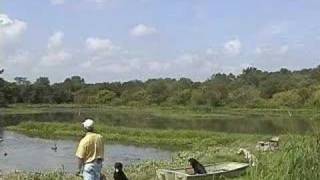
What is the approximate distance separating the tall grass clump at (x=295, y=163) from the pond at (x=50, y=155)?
53.6 feet

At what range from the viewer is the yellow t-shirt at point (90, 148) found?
9.02m

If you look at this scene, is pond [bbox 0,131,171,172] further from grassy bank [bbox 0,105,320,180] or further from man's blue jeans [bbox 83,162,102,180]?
man's blue jeans [bbox 83,162,102,180]

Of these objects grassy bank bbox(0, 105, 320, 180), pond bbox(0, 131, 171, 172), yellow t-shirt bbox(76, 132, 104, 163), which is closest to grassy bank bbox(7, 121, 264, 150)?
grassy bank bbox(0, 105, 320, 180)

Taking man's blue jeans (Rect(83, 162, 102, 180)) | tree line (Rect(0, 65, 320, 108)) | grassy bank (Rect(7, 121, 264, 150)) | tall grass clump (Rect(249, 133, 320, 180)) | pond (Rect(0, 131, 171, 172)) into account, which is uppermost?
tree line (Rect(0, 65, 320, 108))

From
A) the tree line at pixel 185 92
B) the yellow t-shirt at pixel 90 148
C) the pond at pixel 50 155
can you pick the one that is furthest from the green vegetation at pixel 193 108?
the yellow t-shirt at pixel 90 148

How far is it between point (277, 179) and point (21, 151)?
85.4 feet

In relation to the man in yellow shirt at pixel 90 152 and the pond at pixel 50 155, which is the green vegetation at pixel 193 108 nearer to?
the pond at pixel 50 155

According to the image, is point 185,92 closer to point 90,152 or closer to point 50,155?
point 50,155

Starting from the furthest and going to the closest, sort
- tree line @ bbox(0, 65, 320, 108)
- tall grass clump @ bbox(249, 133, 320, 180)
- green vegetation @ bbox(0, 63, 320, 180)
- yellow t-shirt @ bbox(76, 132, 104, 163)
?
tree line @ bbox(0, 65, 320, 108) → yellow t-shirt @ bbox(76, 132, 104, 163) → green vegetation @ bbox(0, 63, 320, 180) → tall grass clump @ bbox(249, 133, 320, 180)

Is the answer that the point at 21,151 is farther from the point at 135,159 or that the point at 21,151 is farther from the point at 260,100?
the point at 260,100

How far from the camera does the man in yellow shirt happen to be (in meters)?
9.02

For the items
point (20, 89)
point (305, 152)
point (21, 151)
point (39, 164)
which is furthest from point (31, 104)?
point (305, 152)

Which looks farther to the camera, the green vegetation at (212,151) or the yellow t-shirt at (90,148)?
the yellow t-shirt at (90,148)

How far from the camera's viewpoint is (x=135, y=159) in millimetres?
27734
